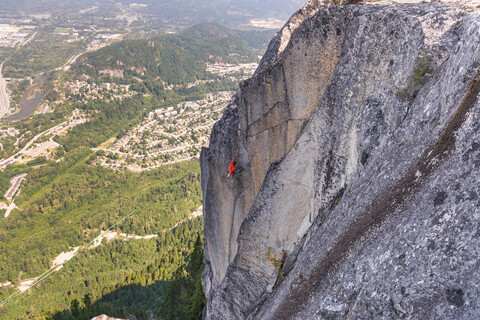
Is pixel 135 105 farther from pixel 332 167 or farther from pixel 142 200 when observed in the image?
pixel 332 167

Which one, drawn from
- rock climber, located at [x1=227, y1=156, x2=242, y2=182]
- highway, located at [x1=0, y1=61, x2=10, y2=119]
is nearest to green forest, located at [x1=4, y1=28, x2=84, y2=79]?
highway, located at [x1=0, y1=61, x2=10, y2=119]

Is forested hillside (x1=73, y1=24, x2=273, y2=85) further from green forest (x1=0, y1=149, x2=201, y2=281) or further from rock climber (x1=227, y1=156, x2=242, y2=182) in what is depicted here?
rock climber (x1=227, y1=156, x2=242, y2=182)

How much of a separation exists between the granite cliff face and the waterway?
131386 millimetres

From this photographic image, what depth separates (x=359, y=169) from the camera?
6.96 meters

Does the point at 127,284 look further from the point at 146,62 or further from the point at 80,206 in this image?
the point at 146,62

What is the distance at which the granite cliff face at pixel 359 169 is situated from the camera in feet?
13.4

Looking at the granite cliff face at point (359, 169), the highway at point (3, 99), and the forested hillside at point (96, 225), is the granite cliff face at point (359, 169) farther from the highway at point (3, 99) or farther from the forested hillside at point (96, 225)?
the highway at point (3, 99)

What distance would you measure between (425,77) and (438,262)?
359 cm

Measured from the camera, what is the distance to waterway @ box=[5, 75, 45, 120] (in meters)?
116

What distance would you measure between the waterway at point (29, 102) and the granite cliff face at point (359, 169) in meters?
131

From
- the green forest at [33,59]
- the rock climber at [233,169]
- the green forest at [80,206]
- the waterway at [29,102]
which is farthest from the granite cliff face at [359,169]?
the green forest at [33,59]

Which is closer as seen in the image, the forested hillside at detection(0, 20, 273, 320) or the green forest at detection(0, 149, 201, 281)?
the forested hillside at detection(0, 20, 273, 320)

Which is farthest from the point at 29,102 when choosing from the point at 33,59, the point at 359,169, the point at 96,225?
the point at 359,169

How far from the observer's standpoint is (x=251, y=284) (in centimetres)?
1114
